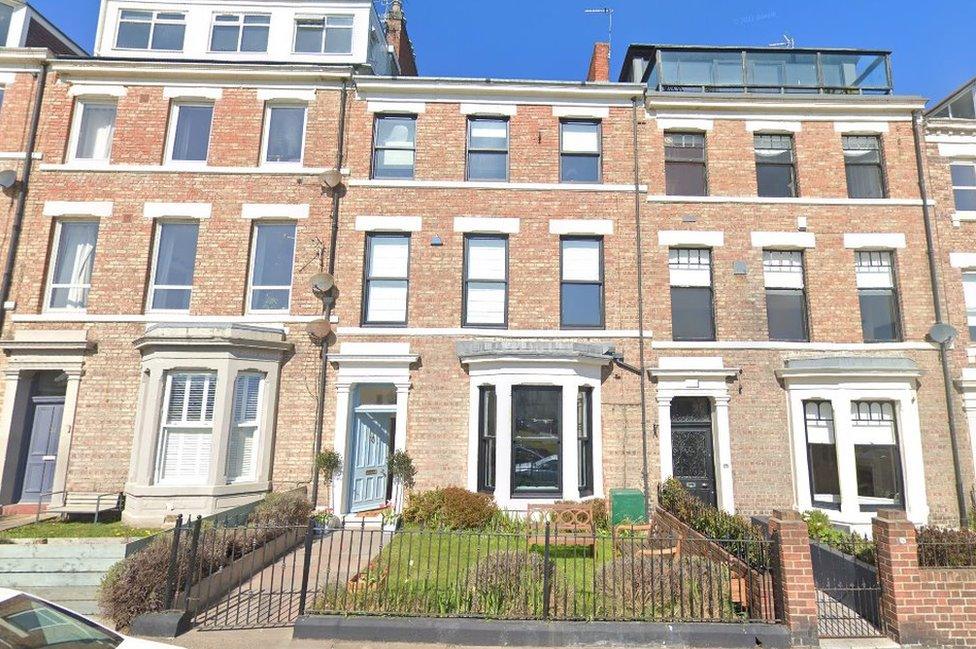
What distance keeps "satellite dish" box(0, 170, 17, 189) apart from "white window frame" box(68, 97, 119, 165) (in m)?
1.26

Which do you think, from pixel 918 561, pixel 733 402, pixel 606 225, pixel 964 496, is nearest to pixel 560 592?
pixel 918 561

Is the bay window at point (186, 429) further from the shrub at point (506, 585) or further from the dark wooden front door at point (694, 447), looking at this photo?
the dark wooden front door at point (694, 447)

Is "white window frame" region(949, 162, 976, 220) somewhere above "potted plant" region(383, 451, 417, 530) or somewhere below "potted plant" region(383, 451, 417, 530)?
above

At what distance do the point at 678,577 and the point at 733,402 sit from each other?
7102 mm

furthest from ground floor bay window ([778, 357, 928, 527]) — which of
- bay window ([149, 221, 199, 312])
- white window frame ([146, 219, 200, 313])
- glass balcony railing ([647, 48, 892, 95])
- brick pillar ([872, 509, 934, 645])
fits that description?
bay window ([149, 221, 199, 312])

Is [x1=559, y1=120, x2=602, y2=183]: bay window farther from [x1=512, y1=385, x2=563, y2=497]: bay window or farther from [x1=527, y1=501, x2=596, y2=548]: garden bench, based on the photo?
[x1=527, y1=501, x2=596, y2=548]: garden bench

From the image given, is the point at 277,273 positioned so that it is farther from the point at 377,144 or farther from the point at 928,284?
the point at 928,284

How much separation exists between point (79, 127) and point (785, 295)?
60.9ft

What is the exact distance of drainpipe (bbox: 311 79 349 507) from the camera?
12.4 meters

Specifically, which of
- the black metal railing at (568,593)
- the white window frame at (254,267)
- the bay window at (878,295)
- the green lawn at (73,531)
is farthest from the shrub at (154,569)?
the bay window at (878,295)

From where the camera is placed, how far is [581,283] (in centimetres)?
1366

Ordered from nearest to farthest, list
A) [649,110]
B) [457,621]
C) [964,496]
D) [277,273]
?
[457,621] < [964,496] < [277,273] < [649,110]

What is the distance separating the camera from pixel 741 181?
14.1 meters

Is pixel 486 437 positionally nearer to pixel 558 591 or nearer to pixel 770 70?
pixel 558 591
